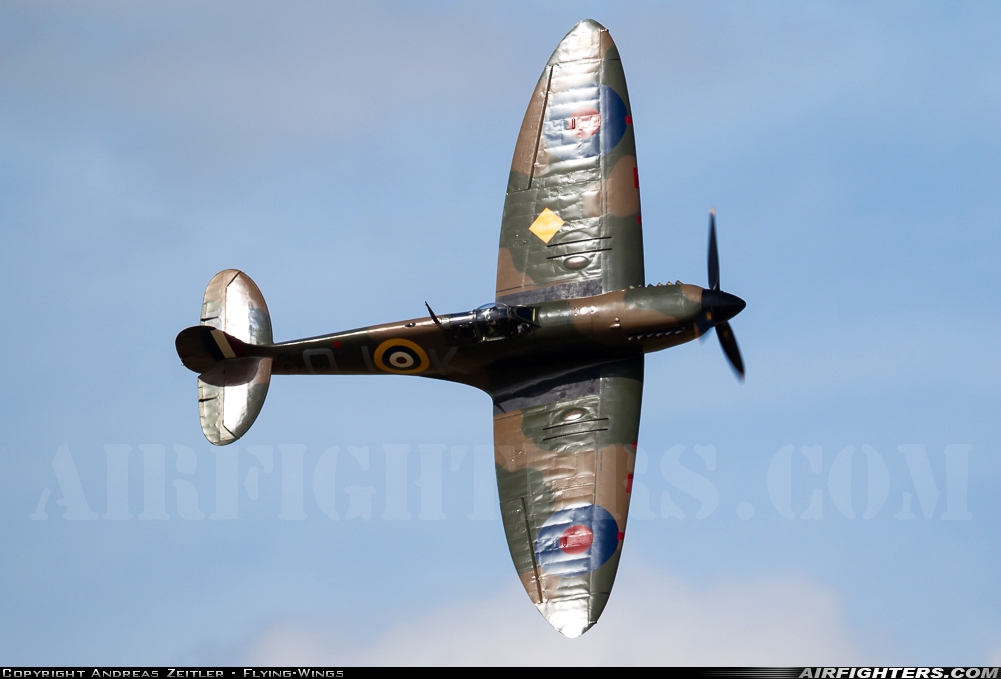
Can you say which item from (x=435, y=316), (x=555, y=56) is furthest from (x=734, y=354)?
(x=555, y=56)

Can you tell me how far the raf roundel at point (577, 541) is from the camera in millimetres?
30375

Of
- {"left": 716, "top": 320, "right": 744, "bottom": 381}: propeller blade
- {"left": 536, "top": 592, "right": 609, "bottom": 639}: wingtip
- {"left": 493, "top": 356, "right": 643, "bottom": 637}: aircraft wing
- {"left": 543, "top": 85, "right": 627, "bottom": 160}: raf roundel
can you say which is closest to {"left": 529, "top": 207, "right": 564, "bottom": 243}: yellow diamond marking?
{"left": 543, "top": 85, "right": 627, "bottom": 160}: raf roundel

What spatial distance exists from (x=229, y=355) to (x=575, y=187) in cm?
863

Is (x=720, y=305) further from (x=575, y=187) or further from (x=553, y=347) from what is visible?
(x=575, y=187)

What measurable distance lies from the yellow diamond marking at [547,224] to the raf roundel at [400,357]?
3935mm

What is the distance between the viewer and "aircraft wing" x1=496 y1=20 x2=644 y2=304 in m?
34.3

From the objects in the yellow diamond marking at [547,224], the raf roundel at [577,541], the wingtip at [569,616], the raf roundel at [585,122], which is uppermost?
the raf roundel at [585,122]

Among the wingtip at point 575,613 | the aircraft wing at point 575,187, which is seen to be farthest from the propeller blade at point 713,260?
→ the wingtip at point 575,613

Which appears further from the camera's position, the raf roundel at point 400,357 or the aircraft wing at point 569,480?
the raf roundel at point 400,357

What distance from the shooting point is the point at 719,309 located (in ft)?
108

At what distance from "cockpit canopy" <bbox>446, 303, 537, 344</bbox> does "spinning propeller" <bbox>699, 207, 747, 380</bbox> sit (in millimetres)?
3665

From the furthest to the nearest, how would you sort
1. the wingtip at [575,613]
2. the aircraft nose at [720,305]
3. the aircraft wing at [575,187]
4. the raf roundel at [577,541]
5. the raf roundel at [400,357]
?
1. the aircraft wing at [575,187]
2. the raf roundel at [400,357]
3. the aircraft nose at [720,305]
4. the raf roundel at [577,541]
5. the wingtip at [575,613]

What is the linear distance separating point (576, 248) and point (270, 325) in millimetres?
7037

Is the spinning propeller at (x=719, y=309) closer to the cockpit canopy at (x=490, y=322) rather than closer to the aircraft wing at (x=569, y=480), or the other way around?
the aircraft wing at (x=569, y=480)
